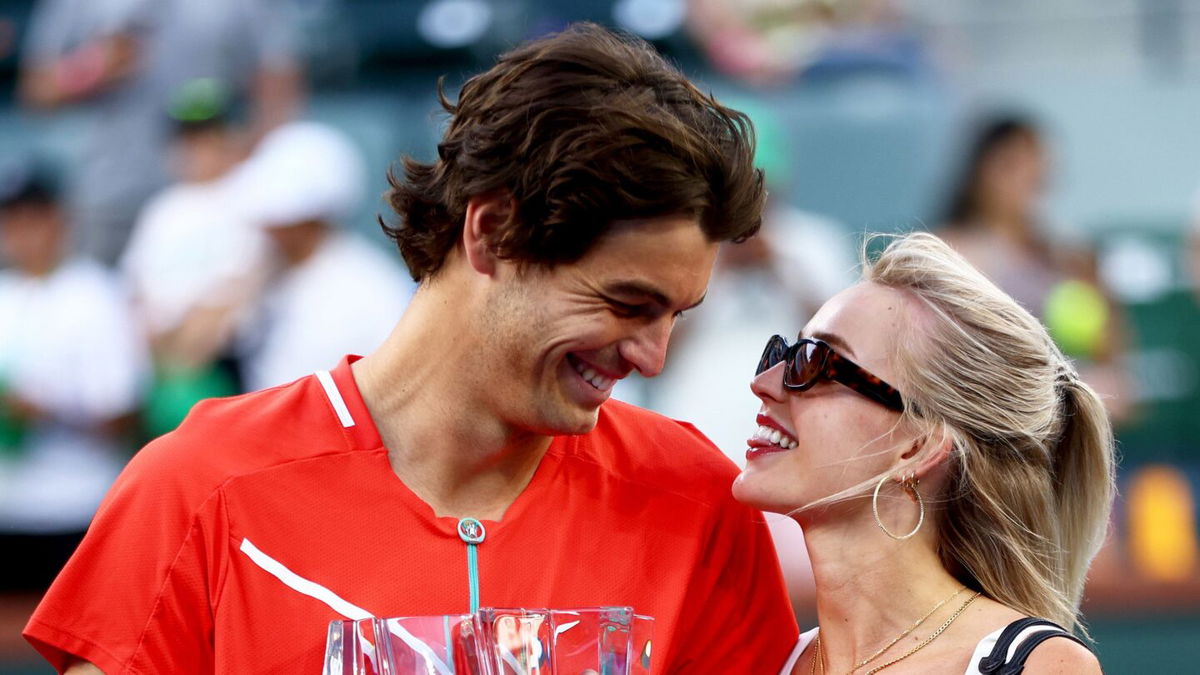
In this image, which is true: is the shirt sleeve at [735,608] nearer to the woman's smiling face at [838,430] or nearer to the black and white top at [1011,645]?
the woman's smiling face at [838,430]

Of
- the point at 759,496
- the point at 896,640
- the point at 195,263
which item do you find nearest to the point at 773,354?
the point at 759,496

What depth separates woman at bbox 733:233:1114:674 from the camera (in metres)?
2.59

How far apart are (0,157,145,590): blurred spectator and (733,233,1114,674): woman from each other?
3388mm

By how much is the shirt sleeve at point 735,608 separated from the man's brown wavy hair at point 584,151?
0.55m

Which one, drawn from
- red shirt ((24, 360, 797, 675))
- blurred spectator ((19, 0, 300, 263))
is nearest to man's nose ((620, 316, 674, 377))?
red shirt ((24, 360, 797, 675))

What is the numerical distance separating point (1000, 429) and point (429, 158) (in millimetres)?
4005

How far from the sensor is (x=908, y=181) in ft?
21.5

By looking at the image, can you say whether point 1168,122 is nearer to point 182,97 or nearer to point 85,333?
point 182,97

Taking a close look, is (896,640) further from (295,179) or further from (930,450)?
(295,179)

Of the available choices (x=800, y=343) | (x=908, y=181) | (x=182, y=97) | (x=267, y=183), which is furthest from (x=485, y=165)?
(x=908, y=181)

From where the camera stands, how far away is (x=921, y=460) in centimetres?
259

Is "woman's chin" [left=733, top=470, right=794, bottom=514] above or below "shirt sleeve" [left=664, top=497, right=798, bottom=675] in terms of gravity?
above

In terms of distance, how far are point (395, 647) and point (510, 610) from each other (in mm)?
179

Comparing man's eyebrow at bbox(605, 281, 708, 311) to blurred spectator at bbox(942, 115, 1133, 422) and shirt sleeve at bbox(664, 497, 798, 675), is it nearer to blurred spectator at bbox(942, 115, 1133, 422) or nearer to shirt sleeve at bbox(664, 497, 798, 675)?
shirt sleeve at bbox(664, 497, 798, 675)
